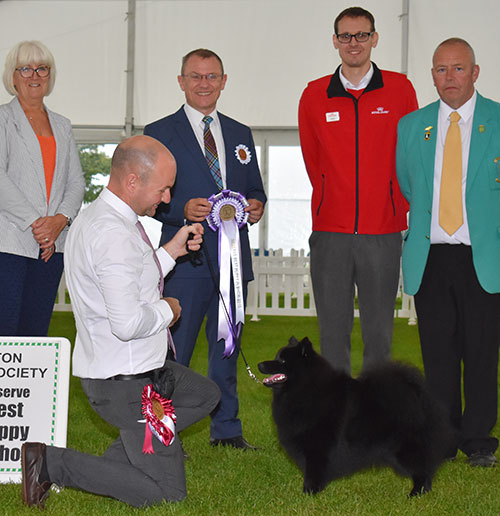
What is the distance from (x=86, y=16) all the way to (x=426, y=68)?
278 inches

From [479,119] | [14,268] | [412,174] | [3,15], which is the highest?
[3,15]

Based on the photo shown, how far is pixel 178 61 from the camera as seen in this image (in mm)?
14398

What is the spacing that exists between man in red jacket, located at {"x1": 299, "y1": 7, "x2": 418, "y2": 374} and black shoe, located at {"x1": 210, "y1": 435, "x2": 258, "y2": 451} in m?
0.65

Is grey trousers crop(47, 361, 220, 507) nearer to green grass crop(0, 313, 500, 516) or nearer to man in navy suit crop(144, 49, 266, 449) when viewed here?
green grass crop(0, 313, 500, 516)

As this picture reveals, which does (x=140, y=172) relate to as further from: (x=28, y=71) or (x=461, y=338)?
(x=461, y=338)

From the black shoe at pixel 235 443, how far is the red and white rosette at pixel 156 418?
3.71ft

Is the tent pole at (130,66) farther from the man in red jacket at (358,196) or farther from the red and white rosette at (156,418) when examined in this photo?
the red and white rosette at (156,418)

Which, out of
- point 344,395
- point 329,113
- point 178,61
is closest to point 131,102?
point 178,61

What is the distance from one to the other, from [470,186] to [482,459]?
1.34 metres

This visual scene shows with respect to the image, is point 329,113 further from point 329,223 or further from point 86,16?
point 86,16

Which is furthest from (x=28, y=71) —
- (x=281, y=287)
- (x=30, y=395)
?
(x=281, y=287)

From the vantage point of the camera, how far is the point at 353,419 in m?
2.90

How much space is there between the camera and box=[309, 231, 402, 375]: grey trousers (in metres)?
3.58

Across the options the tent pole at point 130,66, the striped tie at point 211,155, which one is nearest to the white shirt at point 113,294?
the striped tie at point 211,155
